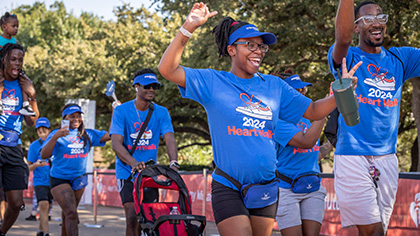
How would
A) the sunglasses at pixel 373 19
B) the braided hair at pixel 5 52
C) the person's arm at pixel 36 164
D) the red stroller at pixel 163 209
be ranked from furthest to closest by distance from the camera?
1. the person's arm at pixel 36 164
2. the braided hair at pixel 5 52
3. the red stroller at pixel 163 209
4. the sunglasses at pixel 373 19

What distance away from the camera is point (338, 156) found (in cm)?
509

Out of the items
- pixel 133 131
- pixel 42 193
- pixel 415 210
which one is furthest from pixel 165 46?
pixel 133 131

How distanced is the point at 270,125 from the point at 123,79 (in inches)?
999

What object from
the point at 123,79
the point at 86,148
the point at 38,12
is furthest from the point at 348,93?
the point at 38,12

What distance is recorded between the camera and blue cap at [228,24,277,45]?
4484 millimetres

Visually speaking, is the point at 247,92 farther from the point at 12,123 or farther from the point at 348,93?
the point at 12,123

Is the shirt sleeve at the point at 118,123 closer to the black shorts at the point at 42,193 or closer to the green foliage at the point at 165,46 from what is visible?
the black shorts at the point at 42,193

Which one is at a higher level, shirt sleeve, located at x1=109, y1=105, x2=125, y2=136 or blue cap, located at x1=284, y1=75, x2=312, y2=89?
blue cap, located at x1=284, y1=75, x2=312, y2=89

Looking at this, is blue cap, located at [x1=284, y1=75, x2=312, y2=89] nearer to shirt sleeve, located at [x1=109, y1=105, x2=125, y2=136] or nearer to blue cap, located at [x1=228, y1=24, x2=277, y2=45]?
blue cap, located at [x1=228, y1=24, x2=277, y2=45]

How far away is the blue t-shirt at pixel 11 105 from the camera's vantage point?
316 inches

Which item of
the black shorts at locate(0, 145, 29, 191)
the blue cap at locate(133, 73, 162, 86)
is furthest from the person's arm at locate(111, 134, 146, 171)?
the black shorts at locate(0, 145, 29, 191)

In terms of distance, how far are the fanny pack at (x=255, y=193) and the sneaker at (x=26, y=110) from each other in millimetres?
4389

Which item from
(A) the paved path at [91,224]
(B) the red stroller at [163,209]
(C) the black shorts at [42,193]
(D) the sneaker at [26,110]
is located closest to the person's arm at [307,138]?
(B) the red stroller at [163,209]

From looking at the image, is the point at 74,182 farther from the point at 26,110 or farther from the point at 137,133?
the point at 137,133
